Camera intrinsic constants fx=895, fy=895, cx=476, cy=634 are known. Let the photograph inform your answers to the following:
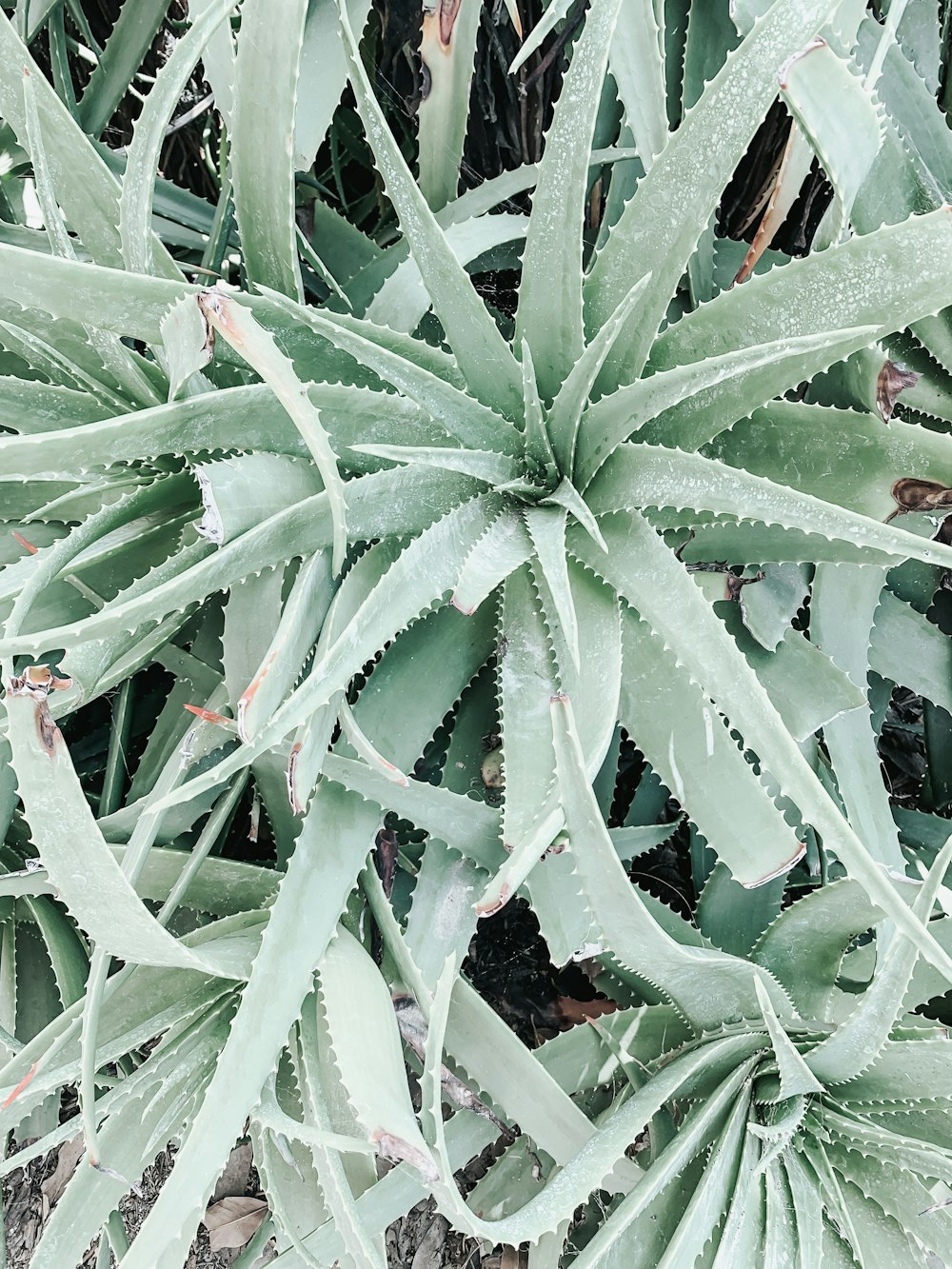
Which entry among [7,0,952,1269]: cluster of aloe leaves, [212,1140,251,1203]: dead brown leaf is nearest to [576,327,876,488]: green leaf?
[7,0,952,1269]: cluster of aloe leaves

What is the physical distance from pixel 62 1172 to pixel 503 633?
880mm

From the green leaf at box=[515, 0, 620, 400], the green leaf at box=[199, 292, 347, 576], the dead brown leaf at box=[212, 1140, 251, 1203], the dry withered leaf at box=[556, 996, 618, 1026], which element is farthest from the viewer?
the dead brown leaf at box=[212, 1140, 251, 1203]

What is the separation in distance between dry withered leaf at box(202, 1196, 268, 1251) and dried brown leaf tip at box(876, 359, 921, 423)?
940mm

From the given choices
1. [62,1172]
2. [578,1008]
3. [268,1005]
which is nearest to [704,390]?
[268,1005]

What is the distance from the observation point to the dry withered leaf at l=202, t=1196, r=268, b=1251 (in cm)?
92

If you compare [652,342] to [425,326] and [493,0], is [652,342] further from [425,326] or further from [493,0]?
[493,0]

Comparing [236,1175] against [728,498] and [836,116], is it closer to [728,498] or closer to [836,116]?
[728,498]

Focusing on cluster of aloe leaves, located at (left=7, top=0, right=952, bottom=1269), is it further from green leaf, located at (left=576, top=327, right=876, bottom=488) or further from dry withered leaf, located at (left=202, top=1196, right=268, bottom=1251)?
dry withered leaf, located at (left=202, top=1196, right=268, bottom=1251)

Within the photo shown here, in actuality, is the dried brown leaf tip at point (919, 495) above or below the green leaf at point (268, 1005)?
above

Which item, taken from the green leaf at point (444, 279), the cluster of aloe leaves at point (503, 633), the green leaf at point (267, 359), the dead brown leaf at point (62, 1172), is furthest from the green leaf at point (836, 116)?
the dead brown leaf at point (62, 1172)

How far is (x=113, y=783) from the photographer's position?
28.7 inches

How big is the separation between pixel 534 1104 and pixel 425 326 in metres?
0.60

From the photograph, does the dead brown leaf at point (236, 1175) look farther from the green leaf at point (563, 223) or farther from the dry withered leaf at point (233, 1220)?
the green leaf at point (563, 223)

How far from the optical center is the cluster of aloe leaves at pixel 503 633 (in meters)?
0.48
